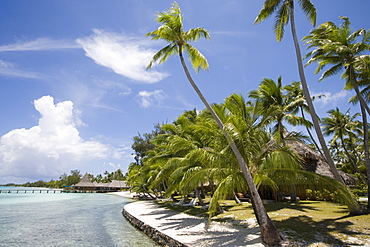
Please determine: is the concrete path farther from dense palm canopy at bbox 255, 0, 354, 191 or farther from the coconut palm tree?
the coconut palm tree

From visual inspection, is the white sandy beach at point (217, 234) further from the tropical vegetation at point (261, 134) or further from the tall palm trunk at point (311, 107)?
the tall palm trunk at point (311, 107)

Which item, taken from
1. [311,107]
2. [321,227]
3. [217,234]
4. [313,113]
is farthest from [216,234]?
[311,107]

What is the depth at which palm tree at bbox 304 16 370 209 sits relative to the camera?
10.2 metres

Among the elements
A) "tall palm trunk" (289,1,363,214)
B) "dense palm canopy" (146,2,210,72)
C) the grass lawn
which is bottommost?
the grass lawn

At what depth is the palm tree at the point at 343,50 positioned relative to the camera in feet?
33.4

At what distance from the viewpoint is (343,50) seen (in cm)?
1010

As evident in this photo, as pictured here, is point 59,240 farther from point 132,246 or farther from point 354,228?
point 354,228

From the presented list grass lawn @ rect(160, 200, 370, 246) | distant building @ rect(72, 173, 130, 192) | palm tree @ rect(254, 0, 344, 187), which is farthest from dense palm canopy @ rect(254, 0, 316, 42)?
distant building @ rect(72, 173, 130, 192)

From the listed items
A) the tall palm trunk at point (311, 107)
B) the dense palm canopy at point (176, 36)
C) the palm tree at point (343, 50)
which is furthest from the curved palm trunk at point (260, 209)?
the palm tree at point (343, 50)

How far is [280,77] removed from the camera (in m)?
16.0

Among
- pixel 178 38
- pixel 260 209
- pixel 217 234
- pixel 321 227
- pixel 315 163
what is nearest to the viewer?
pixel 260 209

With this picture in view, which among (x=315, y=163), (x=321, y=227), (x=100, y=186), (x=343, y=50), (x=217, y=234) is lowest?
(x=217, y=234)

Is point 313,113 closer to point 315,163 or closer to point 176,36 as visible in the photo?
point 176,36

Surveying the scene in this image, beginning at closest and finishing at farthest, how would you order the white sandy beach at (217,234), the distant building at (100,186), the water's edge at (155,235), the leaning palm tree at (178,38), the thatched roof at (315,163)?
the white sandy beach at (217,234)
the water's edge at (155,235)
the leaning palm tree at (178,38)
the thatched roof at (315,163)
the distant building at (100,186)
